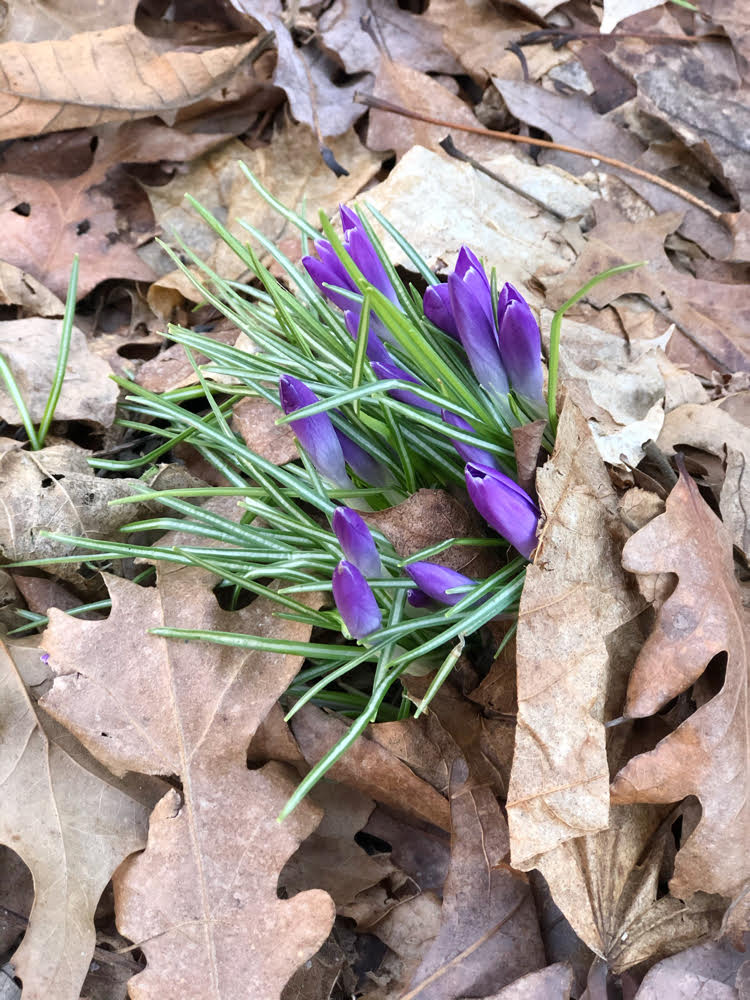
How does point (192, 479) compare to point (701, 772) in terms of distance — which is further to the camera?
point (192, 479)

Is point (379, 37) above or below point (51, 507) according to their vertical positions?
above

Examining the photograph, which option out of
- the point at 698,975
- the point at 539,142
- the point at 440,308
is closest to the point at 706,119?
the point at 539,142

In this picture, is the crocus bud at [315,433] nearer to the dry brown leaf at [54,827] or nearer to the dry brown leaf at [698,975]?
the dry brown leaf at [54,827]

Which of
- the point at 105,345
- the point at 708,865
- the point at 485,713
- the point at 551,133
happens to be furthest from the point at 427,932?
the point at 551,133

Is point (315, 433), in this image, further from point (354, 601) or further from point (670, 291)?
point (670, 291)

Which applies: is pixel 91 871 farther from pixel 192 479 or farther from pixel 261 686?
pixel 192 479

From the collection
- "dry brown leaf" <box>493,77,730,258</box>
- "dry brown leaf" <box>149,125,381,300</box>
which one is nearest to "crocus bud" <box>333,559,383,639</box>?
"dry brown leaf" <box>149,125,381,300</box>

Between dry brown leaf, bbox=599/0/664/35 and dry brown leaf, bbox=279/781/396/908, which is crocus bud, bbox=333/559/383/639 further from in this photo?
dry brown leaf, bbox=599/0/664/35
